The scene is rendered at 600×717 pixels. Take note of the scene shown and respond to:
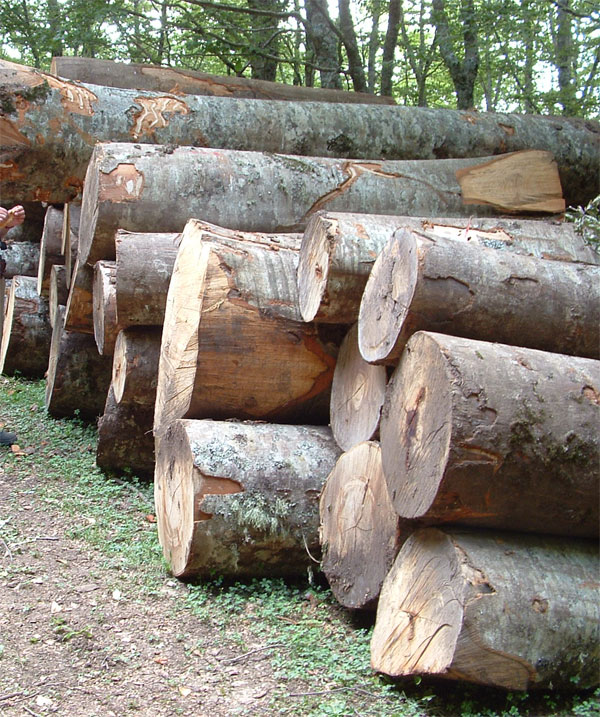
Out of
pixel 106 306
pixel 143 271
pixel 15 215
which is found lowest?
pixel 106 306

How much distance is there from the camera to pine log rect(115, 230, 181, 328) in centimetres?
462

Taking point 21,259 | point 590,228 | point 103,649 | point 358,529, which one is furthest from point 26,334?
point 590,228

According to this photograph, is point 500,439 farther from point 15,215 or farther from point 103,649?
point 15,215

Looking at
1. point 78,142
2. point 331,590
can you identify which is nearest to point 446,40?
point 78,142

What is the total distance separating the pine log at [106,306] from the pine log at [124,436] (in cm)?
36

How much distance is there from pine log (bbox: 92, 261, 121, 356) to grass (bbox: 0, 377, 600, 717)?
888mm

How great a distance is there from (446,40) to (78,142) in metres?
5.27

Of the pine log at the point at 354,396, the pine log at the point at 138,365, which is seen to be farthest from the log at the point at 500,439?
the pine log at the point at 138,365

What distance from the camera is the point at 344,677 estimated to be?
2.92 metres

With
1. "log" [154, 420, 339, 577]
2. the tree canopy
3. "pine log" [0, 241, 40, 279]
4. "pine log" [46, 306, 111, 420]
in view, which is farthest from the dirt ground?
the tree canopy

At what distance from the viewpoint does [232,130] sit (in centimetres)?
595

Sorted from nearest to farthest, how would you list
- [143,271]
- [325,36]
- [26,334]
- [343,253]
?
[343,253]
[143,271]
[26,334]
[325,36]

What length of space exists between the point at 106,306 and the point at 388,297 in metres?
2.39

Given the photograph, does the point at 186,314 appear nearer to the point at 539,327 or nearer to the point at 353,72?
the point at 539,327
